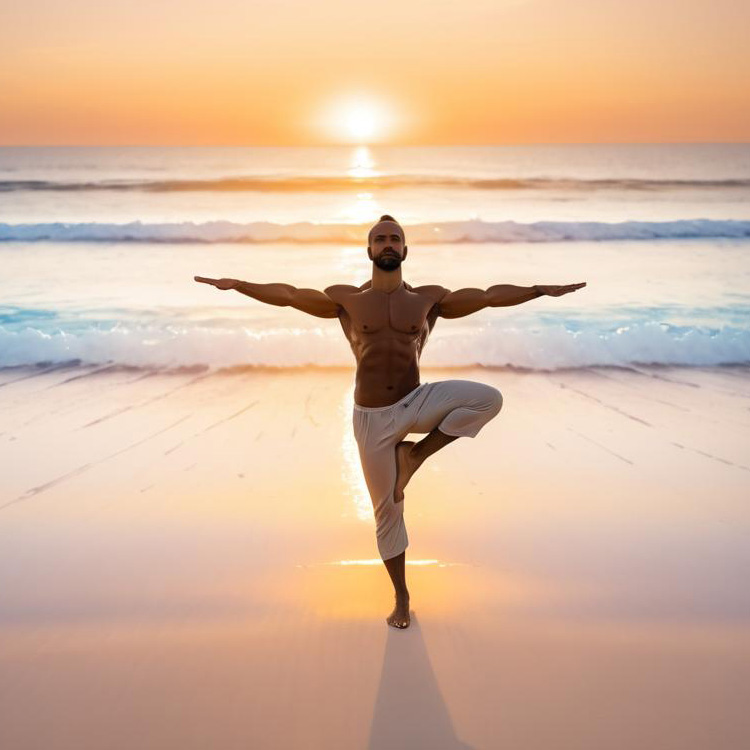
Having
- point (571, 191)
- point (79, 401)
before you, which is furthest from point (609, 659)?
point (571, 191)

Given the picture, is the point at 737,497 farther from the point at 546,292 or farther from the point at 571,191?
the point at 571,191

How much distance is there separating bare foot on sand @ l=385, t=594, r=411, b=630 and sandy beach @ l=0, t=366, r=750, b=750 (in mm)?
61

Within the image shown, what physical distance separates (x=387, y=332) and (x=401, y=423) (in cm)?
45

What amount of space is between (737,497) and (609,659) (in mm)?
2514

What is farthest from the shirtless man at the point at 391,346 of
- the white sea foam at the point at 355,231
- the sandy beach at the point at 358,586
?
the white sea foam at the point at 355,231

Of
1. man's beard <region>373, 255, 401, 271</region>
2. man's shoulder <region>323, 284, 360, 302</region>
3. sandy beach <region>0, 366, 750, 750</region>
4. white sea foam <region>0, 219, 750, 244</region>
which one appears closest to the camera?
sandy beach <region>0, 366, 750, 750</region>

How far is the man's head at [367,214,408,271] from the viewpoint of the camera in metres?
3.89

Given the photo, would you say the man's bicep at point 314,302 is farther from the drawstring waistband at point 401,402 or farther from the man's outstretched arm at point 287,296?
the drawstring waistband at point 401,402

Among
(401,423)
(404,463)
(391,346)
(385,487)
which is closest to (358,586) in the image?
(385,487)

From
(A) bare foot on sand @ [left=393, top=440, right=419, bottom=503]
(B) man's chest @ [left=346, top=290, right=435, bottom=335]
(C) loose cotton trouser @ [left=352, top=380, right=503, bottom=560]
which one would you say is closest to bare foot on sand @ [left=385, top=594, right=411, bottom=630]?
(C) loose cotton trouser @ [left=352, top=380, right=503, bottom=560]

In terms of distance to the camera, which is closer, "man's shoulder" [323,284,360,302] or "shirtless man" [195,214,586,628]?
"shirtless man" [195,214,586,628]

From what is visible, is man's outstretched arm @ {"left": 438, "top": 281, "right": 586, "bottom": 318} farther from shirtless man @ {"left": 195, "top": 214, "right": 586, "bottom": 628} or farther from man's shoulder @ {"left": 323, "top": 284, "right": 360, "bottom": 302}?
man's shoulder @ {"left": 323, "top": 284, "right": 360, "bottom": 302}

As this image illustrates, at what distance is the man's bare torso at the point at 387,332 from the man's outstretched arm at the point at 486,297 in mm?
62

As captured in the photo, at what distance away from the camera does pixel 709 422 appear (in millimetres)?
7516
